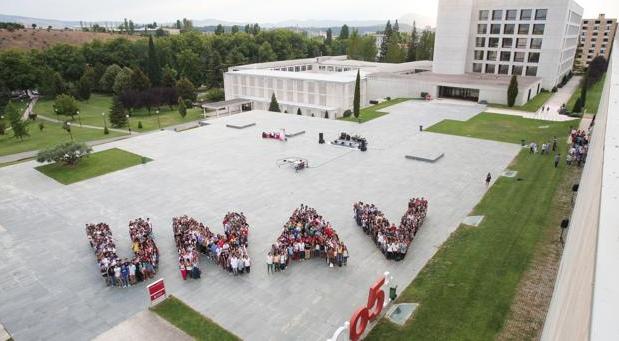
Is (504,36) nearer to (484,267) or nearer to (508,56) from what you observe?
(508,56)

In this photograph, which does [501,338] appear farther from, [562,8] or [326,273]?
[562,8]

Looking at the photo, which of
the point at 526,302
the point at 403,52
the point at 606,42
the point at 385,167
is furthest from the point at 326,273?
the point at 606,42

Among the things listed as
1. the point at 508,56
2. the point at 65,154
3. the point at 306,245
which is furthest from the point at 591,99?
the point at 65,154

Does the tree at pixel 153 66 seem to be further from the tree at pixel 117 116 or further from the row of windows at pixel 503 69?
the row of windows at pixel 503 69

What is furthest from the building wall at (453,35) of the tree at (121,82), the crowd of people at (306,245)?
the crowd of people at (306,245)

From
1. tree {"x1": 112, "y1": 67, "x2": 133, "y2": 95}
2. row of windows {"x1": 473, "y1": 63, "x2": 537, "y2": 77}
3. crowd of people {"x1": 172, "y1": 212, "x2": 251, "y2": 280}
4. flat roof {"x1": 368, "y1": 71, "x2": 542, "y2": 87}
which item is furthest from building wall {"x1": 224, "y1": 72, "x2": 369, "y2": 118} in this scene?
crowd of people {"x1": 172, "y1": 212, "x2": 251, "y2": 280}

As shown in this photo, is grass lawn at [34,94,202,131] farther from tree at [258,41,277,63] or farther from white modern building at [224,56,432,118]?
tree at [258,41,277,63]
